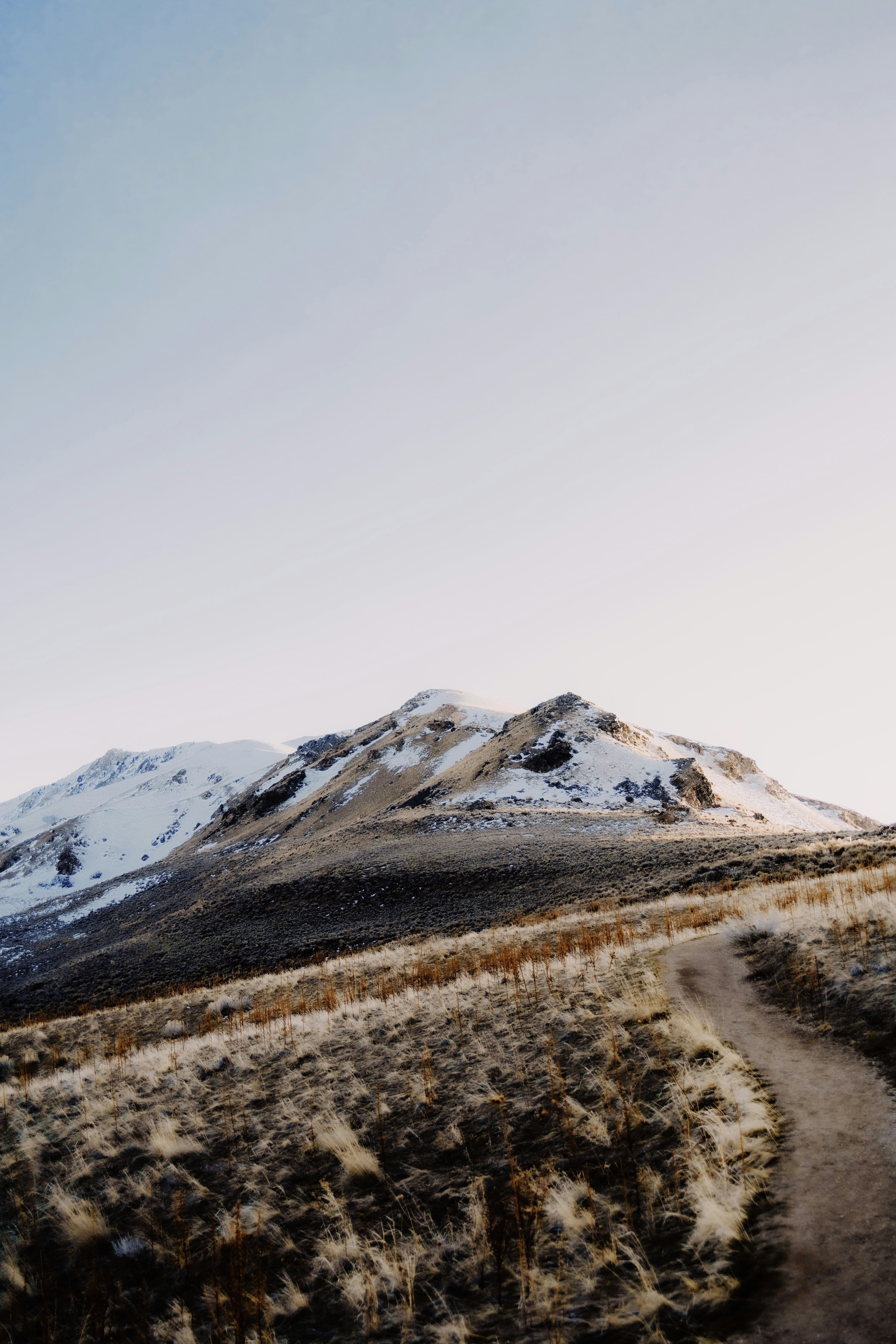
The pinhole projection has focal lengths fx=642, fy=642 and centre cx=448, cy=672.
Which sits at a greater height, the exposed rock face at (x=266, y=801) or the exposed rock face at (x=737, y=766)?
the exposed rock face at (x=266, y=801)

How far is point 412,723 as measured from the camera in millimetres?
84062

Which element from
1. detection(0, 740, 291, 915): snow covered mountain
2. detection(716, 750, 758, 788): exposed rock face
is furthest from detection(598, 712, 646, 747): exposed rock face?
detection(0, 740, 291, 915): snow covered mountain

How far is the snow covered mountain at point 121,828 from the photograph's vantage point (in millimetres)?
84812

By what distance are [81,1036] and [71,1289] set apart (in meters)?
11.5

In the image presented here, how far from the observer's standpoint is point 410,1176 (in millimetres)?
5586

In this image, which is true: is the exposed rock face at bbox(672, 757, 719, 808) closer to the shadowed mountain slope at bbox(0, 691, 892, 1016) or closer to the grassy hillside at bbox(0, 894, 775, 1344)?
the shadowed mountain slope at bbox(0, 691, 892, 1016)

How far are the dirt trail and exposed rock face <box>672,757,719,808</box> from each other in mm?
43009

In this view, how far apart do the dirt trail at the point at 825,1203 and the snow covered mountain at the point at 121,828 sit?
7630 centimetres

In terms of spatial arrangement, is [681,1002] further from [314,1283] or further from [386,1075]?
[314,1283]

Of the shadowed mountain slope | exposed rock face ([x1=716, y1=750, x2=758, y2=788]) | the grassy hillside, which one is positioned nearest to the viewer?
the grassy hillside

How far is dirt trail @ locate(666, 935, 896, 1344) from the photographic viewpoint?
3242 millimetres

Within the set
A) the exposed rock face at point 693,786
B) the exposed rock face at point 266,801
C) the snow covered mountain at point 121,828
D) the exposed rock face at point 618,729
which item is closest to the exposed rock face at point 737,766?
the exposed rock face at point 618,729

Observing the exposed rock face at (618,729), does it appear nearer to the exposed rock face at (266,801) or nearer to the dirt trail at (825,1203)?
the exposed rock face at (266,801)

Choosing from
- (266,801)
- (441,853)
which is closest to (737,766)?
(441,853)
